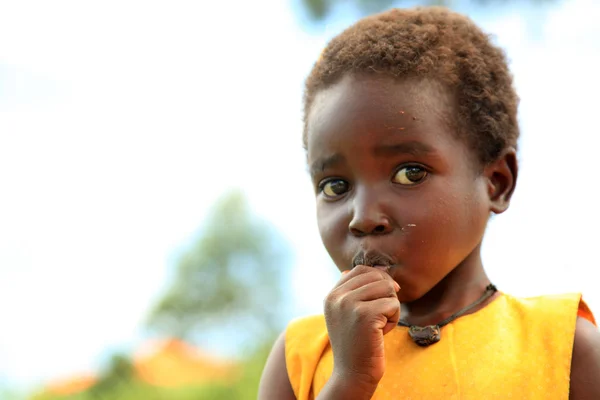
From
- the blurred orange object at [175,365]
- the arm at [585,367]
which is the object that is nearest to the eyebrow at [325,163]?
the arm at [585,367]

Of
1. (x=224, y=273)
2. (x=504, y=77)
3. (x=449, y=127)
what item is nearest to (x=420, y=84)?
(x=449, y=127)

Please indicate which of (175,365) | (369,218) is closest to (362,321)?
(369,218)

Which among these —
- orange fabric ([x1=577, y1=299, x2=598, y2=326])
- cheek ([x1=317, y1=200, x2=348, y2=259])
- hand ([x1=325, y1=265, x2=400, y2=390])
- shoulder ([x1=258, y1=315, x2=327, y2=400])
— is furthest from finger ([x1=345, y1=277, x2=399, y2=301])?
orange fabric ([x1=577, y1=299, x2=598, y2=326])

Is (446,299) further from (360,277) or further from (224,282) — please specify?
(224,282)

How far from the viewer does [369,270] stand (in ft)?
3.43

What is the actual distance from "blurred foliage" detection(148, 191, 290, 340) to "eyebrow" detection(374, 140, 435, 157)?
261cm

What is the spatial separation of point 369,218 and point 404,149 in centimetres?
11

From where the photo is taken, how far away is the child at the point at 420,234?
105 centimetres

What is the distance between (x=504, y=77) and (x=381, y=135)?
32 centimetres

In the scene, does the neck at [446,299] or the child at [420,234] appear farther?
the neck at [446,299]

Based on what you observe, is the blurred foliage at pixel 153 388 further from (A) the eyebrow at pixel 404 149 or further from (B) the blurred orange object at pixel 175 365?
(A) the eyebrow at pixel 404 149

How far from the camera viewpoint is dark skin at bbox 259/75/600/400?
39.9 inches

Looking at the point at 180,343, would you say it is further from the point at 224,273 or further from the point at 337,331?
the point at 337,331

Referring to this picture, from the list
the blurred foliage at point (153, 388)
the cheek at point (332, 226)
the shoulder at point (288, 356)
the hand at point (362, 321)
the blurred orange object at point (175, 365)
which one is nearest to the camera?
the hand at point (362, 321)
